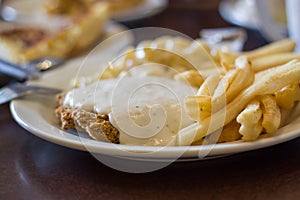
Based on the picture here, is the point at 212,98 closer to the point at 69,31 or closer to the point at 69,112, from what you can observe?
the point at 69,112

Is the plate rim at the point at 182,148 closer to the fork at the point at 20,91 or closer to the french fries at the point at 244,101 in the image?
the french fries at the point at 244,101

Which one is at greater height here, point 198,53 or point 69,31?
point 198,53

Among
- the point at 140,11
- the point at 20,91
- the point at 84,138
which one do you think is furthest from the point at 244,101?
the point at 140,11

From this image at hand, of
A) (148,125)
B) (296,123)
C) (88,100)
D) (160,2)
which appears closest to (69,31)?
(160,2)

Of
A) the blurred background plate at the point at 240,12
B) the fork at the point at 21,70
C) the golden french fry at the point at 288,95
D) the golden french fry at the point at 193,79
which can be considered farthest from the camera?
the blurred background plate at the point at 240,12

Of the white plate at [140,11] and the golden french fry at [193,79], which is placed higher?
the golden french fry at [193,79]

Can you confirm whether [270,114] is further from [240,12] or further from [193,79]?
[240,12]

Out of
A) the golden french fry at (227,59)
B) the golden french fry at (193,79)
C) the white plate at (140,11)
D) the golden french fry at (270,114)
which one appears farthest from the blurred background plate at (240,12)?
the golden french fry at (270,114)
